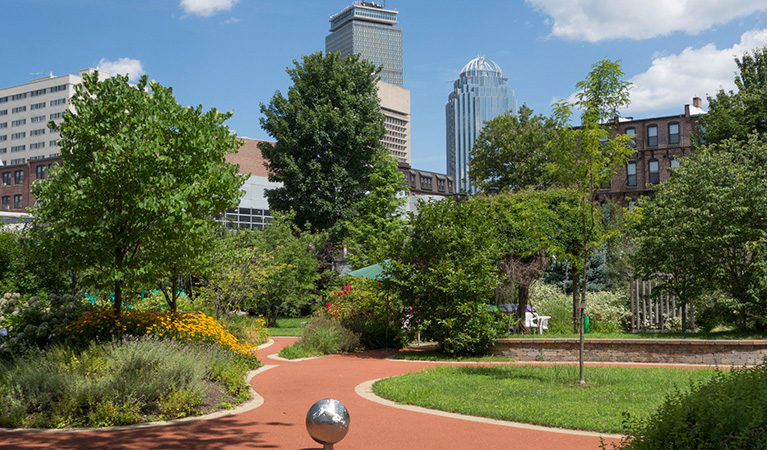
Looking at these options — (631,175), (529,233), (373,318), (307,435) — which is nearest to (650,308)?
(529,233)

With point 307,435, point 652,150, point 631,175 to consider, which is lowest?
point 307,435

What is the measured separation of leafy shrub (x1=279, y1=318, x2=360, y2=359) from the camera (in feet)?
55.9

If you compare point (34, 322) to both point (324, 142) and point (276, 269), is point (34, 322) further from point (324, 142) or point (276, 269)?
point (324, 142)

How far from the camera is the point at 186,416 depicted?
896 centimetres

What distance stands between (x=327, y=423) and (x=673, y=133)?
69.6m

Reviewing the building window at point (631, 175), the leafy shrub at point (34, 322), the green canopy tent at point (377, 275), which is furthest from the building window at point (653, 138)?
the leafy shrub at point (34, 322)

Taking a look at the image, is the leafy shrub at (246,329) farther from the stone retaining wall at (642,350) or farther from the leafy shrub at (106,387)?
A: the leafy shrub at (106,387)

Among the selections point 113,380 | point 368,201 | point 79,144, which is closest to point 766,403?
point 113,380

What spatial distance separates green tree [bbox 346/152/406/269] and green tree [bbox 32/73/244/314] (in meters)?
20.8

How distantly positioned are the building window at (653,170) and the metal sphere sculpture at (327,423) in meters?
67.6

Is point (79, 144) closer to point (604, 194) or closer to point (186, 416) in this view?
point (186, 416)

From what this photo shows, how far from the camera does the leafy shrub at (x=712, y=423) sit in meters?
5.16

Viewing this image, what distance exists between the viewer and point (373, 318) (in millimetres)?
Answer: 19359

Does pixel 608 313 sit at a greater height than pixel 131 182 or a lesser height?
lesser
